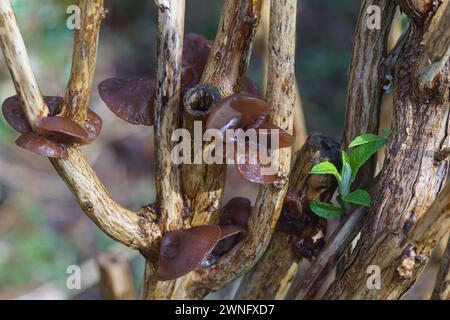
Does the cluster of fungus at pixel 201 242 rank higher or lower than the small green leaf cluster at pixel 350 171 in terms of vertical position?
lower

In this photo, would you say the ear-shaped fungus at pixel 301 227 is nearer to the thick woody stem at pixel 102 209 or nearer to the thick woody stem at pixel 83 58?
the thick woody stem at pixel 102 209

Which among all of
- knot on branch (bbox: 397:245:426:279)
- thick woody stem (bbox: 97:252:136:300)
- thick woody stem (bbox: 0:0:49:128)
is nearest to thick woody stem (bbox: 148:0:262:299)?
thick woody stem (bbox: 0:0:49:128)

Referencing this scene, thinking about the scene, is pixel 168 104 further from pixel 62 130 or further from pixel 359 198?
pixel 359 198

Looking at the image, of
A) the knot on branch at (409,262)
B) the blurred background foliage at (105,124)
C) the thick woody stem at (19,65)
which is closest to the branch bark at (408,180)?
the knot on branch at (409,262)

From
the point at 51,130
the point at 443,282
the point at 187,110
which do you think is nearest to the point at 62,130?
the point at 51,130

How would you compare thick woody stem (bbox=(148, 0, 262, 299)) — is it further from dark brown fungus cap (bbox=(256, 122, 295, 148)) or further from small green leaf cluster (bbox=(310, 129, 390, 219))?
small green leaf cluster (bbox=(310, 129, 390, 219))
